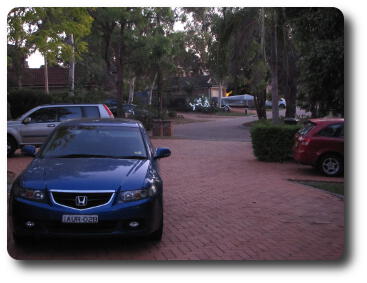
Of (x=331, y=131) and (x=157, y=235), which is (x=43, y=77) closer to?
(x=331, y=131)

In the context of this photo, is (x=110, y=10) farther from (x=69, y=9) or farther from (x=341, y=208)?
(x=341, y=208)

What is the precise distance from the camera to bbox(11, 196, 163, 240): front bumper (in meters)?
5.29

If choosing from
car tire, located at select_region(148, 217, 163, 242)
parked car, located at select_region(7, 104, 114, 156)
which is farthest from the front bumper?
parked car, located at select_region(7, 104, 114, 156)

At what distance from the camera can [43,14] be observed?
10.3m

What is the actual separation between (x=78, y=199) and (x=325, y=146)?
27.5 feet

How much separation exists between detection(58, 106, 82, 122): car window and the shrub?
595cm

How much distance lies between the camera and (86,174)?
5668mm

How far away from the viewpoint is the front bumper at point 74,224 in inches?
208

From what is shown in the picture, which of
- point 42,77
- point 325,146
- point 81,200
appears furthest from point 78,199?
point 42,77

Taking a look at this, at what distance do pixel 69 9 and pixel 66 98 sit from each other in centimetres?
1504

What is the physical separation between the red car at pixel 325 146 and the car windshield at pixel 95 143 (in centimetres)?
639

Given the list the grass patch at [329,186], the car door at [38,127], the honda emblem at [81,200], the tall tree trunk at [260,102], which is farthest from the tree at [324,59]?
the tall tree trunk at [260,102]

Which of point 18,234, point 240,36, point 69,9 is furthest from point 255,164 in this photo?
point 18,234

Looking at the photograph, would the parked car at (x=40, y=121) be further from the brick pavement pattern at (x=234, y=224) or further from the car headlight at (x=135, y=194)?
the car headlight at (x=135, y=194)
